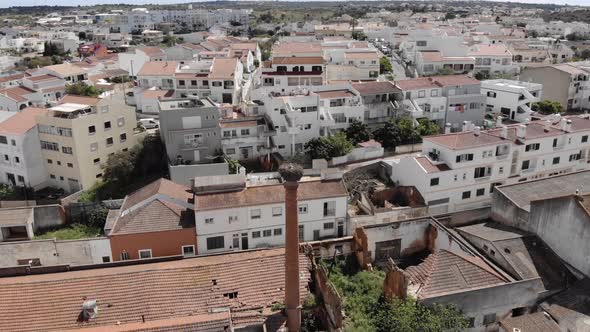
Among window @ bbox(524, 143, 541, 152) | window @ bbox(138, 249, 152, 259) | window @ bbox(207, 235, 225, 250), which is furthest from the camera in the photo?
window @ bbox(524, 143, 541, 152)

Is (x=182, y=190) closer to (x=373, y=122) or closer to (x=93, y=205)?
(x=93, y=205)

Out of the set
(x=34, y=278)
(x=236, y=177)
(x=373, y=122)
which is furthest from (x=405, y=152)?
(x=34, y=278)

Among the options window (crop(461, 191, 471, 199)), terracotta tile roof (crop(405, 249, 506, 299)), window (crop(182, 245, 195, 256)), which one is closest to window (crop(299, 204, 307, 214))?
window (crop(182, 245, 195, 256))

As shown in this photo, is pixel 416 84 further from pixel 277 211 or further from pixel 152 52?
pixel 152 52

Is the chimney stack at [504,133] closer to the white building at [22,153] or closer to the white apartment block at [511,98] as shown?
the white apartment block at [511,98]

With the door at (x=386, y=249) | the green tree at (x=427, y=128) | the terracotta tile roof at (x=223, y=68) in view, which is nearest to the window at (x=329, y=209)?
the door at (x=386, y=249)

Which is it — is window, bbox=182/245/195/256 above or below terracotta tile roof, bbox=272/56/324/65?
below

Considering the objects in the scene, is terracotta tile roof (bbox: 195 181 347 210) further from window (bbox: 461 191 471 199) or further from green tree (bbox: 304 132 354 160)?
window (bbox: 461 191 471 199)
